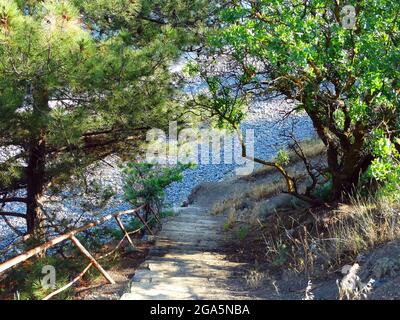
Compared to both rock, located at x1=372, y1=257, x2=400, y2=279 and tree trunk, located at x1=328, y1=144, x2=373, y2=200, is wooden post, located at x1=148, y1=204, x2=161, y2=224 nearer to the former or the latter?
tree trunk, located at x1=328, y1=144, x2=373, y2=200

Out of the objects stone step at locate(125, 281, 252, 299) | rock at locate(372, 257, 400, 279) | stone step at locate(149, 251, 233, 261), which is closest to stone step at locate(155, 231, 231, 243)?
stone step at locate(149, 251, 233, 261)

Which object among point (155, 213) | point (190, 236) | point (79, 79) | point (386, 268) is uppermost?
point (79, 79)

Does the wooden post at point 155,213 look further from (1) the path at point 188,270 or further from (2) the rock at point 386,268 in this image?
(2) the rock at point 386,268

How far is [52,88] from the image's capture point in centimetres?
556

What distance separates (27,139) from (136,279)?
2744mm

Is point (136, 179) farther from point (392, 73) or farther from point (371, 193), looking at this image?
point (392, 73)

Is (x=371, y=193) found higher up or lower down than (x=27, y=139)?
lower down

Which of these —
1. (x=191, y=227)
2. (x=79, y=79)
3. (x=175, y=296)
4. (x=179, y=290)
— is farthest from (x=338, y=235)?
(x=191, y=227)

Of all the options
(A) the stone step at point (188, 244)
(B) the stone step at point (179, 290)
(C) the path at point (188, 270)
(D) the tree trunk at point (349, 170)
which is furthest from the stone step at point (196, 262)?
(D) the tree trunk at point (349, 170)

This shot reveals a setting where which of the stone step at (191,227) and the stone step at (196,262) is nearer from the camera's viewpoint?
the stone step at (196,262)

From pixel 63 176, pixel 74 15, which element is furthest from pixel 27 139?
pixel 74 15

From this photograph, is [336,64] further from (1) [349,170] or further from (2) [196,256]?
(2) [196,256]

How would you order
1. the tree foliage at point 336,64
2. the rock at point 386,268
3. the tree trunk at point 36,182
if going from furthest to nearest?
the tree trunk at point 36,182
the tree foliage at point 336,64
the rock at point 386,268
